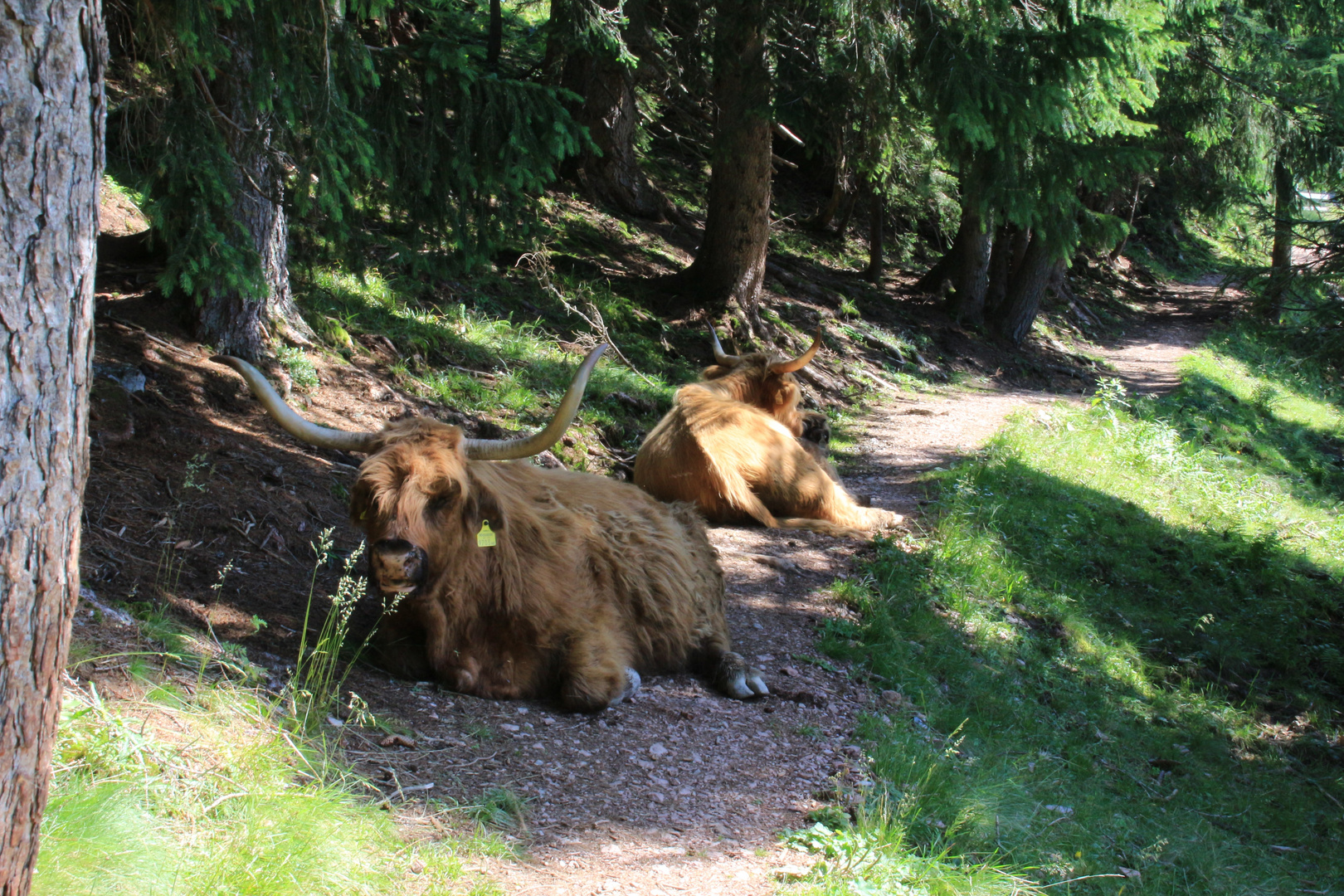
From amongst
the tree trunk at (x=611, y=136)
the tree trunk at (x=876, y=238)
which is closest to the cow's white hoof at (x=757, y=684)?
the tree trunk at (x=611, y=136)

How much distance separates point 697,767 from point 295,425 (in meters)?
2.38

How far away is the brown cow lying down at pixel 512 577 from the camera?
4195 millimetres

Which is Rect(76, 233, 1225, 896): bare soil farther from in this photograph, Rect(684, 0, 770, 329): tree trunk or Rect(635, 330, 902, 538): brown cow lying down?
Rect(684, 0, 770, 329): tree trunk

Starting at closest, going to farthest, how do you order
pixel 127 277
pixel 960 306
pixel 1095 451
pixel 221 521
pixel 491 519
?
pixel 491 519
pixel 221 521
pixel 127 277
pixel 1095 451
pixel 960 306

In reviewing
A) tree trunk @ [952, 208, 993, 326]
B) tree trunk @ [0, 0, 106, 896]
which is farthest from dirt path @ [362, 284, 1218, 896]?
tree trunk @ [952, 208, 993, 326]

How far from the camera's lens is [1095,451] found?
13.1m

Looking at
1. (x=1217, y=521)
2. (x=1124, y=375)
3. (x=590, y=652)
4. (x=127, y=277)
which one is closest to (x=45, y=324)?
(x=590, y=652)

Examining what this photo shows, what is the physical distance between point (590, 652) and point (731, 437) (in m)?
3.90

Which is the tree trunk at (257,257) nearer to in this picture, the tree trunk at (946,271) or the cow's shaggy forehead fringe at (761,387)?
the cow's shaggy forehead fringe at (761,387)

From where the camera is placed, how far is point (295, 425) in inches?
175

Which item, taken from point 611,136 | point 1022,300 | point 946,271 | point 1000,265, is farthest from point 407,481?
point 1000,265

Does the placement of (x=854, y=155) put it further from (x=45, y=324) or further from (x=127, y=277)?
(x=45, y=324)

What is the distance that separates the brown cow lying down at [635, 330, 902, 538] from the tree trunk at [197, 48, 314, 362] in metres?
3.10

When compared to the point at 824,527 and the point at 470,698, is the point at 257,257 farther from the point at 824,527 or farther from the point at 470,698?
the point at 824,527
